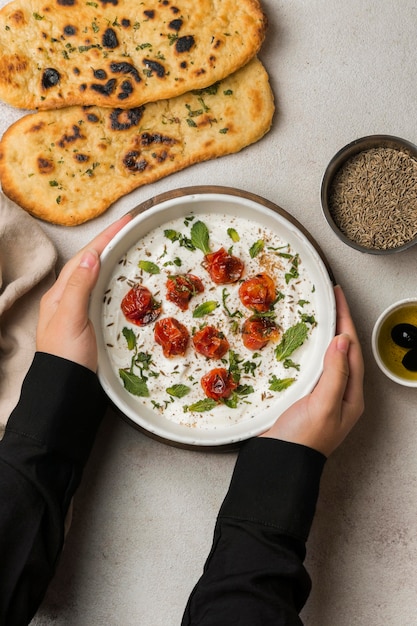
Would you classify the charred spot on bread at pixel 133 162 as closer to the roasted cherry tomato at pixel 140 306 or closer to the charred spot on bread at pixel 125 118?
the charred spot on bread at pixel 125 118

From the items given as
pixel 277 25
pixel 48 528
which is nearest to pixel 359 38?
pixel 277 25

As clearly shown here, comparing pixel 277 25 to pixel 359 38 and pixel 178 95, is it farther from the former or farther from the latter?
pixel 178 95

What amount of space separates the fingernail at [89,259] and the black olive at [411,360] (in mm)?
872

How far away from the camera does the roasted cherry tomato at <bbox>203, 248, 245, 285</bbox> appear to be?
69.9 inches

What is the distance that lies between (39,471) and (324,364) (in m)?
0.76

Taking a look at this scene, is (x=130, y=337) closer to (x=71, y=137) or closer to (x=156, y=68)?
(x=71, y=137)

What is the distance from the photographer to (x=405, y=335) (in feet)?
5.91

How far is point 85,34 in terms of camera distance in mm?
1838

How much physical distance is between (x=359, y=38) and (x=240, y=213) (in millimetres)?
640

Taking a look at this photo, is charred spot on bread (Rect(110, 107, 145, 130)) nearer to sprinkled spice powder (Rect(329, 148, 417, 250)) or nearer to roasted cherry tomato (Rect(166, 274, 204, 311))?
roasted cherry tomato (Rect(166, 274, 204, 311))

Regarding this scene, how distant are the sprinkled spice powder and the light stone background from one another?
3.5 inches

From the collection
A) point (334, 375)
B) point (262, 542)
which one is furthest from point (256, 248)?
point (262, 542)

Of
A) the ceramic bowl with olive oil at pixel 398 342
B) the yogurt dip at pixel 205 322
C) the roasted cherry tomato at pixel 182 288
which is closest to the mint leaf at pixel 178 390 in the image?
the yogurt dip at pixel 205 322

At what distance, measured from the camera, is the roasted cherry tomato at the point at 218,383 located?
1.76m
